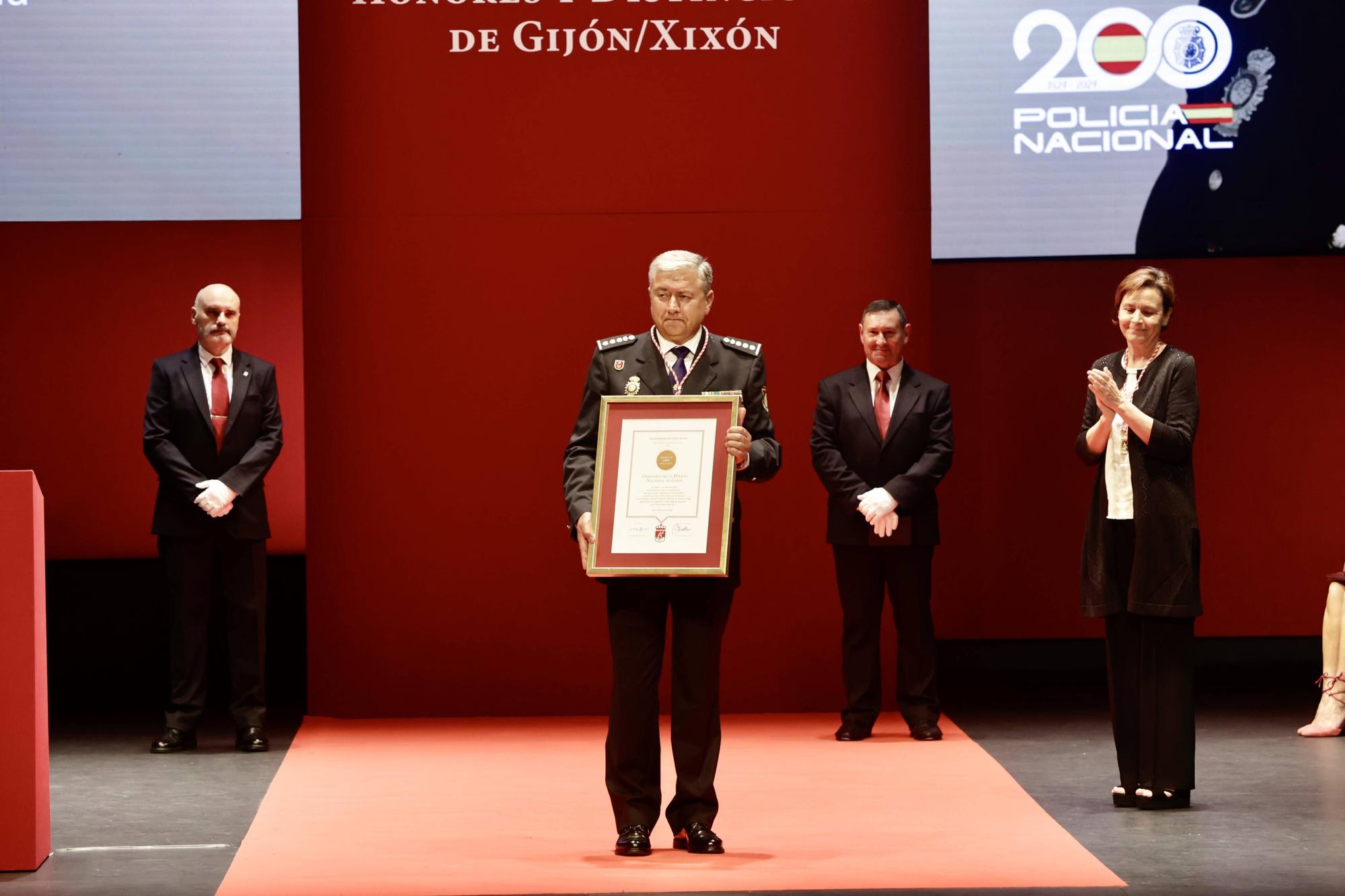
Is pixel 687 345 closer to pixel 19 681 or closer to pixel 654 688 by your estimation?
pixel 654 688

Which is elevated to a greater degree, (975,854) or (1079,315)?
(1079,315)

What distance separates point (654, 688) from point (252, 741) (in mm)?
2328

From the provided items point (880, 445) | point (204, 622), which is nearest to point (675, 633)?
point (880, 445)

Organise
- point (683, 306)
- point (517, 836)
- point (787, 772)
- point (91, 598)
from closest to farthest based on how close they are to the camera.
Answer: point (683, 306) < point (517, 836) < point (787, 772) < point (91, 598)

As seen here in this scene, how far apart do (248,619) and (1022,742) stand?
2864 mm

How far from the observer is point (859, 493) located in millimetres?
6246

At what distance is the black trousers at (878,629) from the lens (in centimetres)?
634

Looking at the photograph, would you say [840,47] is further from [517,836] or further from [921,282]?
[517,836]

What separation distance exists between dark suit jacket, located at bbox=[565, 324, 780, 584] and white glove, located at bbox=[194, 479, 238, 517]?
207 centimetres

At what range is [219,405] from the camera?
631 cm

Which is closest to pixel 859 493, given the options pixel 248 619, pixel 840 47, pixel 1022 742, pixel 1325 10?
pixel 1022 742

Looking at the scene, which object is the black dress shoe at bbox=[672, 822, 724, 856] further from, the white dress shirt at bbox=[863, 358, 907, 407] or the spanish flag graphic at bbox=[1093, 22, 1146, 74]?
the spanish flag graphic at bbox=[1093, 22, 1146, 74]

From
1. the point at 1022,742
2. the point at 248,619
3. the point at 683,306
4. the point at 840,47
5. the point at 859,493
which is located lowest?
the point at 1022,742

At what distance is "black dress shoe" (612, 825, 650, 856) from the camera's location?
436 centimetres
